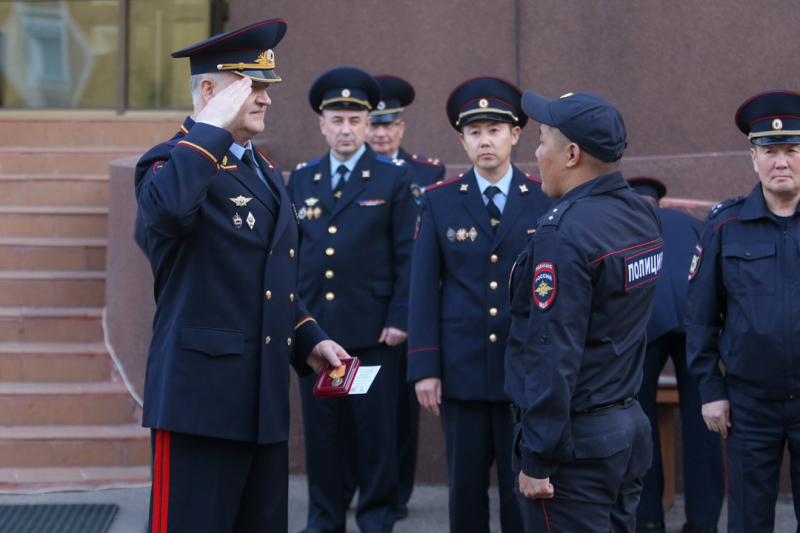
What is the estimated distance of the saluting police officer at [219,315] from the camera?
95.5 inches

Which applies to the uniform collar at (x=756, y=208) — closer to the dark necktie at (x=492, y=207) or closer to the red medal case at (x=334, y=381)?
the dark necktie at (x=492, y=207)

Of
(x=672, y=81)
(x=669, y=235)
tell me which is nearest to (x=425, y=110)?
(x=672, y=81)

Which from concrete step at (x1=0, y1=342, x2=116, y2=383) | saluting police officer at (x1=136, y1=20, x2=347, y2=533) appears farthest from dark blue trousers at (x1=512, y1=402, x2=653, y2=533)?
concrete step at (x1=0, y1=342, x2=116, y2=383)

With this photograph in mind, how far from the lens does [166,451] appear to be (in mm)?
2455

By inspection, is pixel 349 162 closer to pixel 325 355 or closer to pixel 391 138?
pixel 391 138

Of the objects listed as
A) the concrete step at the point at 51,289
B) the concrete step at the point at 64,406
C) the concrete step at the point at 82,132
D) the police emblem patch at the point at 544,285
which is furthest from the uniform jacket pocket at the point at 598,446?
the concrete step at the point at 82,132

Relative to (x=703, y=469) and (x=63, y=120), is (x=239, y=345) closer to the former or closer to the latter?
(x=703, y=469)

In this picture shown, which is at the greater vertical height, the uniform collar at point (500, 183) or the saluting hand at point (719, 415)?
the uniform collar at point (500, 183)

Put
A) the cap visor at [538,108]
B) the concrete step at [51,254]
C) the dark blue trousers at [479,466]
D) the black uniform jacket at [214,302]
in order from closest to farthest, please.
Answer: the black uniform jacket at [214,302]
the cap visor at [538,108]
the dark blue trousers at [479,466]
the concrete step at [51,254]

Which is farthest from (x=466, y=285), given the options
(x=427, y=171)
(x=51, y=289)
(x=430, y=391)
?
(x=51, y=289)

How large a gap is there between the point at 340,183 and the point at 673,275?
178 centimetres

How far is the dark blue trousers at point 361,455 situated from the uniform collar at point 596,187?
2.06m

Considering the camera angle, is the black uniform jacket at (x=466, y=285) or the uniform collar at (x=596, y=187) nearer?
the uniform collar at (x=596, y=187)

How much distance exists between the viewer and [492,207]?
3678mm
